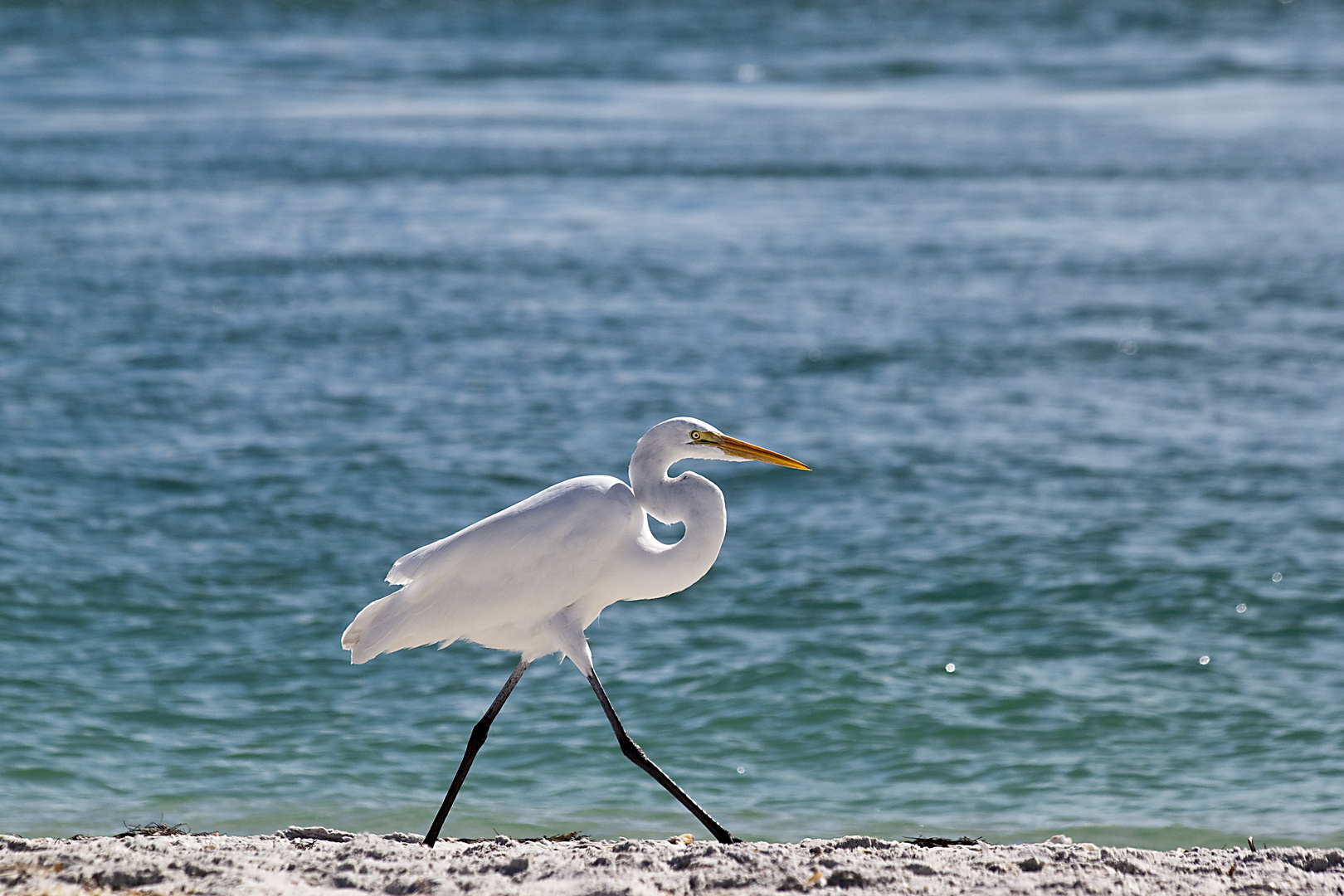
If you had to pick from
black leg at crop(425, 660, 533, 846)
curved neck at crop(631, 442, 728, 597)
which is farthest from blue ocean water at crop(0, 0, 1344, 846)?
curved neck at crop(631, 442, 728, 597)

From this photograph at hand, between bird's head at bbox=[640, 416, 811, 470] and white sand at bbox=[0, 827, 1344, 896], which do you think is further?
bird's head at bbox=[640, 416, 811, 470]

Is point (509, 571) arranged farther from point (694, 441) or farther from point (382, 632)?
point (694, 441)

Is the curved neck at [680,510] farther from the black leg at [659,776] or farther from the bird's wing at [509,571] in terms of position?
the black leg at [659,776]

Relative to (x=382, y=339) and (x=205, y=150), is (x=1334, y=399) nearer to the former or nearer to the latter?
(x=382, y=339)

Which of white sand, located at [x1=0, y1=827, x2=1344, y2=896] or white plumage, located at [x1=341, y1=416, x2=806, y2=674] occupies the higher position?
white plumage, located at [x1=341, y1=416, x2=806, y2=674]

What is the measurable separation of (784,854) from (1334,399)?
400 inches

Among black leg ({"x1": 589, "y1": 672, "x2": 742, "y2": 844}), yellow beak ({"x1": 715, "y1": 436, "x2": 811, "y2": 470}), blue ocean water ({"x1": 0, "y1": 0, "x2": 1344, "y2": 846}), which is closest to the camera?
yellow beak ({"x1": 715, "y1": 436, "x2": 811, "y2": 470})

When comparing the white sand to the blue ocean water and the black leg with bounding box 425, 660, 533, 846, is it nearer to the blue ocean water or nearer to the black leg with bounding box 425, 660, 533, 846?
the black leg with bounding box 425, 660, 533, 846

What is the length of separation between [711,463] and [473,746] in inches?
241

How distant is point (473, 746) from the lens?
5.82 m

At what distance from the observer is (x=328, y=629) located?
9.14 metres

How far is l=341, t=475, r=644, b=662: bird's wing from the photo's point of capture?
5.54 m

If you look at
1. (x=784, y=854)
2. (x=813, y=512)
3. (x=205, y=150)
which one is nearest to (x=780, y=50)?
(x=205, y=150)

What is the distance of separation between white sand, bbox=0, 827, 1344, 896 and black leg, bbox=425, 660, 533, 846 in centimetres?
27
